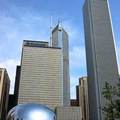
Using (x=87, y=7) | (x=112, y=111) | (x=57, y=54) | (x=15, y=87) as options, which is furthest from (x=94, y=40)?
(x=112, y=111)

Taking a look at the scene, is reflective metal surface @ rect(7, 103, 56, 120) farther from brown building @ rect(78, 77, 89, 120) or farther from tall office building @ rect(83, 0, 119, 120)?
brown building @ rect(78, 77, 89, 120)

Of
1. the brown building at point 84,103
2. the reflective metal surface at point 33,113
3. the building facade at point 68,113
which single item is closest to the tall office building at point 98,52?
the building facade at point 68,113

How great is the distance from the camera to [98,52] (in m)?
150

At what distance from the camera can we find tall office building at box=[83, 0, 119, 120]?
138 meters

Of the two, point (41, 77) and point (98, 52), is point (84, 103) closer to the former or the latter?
point (41, 77)

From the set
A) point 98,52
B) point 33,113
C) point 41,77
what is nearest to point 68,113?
point 41,77

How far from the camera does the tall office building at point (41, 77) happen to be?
173875 mm

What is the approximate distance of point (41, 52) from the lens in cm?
19625

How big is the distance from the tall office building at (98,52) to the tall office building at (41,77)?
115ft

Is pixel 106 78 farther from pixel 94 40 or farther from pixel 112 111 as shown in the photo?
pixel 112 111

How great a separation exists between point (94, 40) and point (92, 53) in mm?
8619

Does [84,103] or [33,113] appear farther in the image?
[84,103]

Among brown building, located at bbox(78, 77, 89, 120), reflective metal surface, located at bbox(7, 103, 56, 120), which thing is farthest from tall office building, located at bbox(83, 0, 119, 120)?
reflective metal surface, located at bbox(7, 103, 56, 120)

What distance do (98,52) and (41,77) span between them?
5316 centimetres
